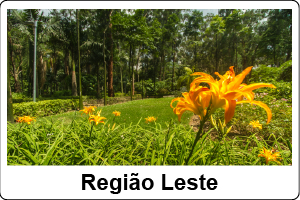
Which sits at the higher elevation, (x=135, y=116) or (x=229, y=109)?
(x=229, y=109)

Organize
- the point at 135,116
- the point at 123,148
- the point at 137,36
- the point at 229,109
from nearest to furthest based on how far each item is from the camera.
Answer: the point at 229,109 < the point at 123,148 < the point at 135,116 < the point at 137,36

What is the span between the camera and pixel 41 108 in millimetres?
5602

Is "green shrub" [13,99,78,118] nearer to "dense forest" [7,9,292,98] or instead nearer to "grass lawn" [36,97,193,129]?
"grass lawn" [36,97,193,129]

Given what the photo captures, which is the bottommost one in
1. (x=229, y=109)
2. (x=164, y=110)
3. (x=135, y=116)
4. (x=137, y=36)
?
(x=135, y=116)

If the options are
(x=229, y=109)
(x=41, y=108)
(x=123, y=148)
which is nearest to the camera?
(x=229, y=109)

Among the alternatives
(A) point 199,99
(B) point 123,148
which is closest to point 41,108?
(B) point 123,148

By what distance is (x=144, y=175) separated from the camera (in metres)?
0.67

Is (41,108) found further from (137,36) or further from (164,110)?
(137,36)

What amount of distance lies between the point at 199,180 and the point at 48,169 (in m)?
0.73

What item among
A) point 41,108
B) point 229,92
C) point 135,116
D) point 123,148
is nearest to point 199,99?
point 229,92

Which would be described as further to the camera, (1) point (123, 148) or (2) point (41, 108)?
(2) point (41, 108)

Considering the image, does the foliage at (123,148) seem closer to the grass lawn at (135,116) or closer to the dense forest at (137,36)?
the grass lawn at (135,116)

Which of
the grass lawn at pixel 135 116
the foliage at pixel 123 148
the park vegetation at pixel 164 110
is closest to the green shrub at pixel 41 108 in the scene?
the park vegetation at pixel 164 110

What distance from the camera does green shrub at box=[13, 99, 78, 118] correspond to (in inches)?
182
